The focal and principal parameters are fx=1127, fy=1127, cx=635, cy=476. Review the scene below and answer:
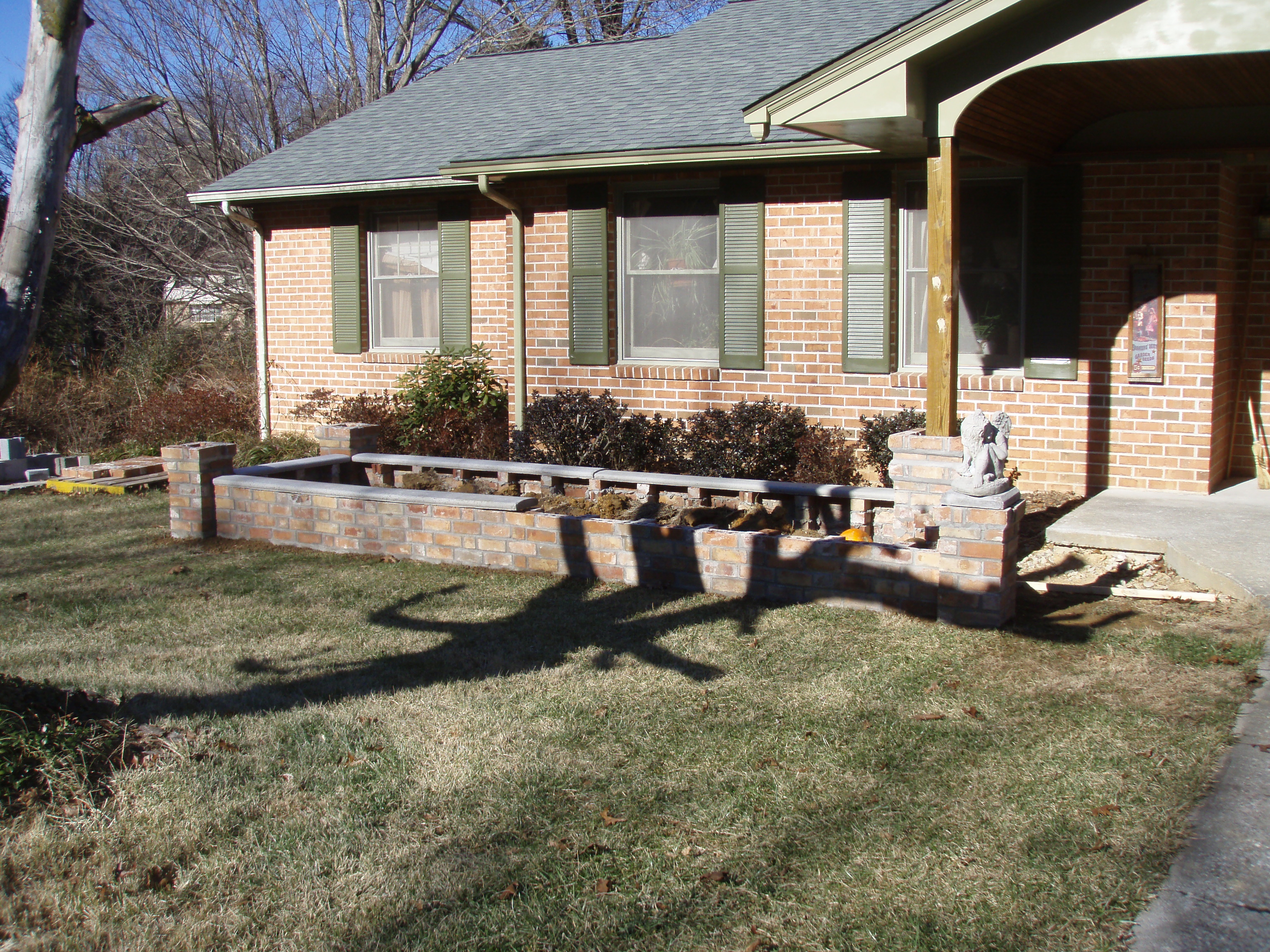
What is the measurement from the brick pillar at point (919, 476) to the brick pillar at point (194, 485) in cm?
477

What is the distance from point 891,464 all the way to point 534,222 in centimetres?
552

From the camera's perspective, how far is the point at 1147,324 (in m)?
8.64

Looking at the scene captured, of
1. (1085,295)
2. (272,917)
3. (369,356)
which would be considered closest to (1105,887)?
(272,917)

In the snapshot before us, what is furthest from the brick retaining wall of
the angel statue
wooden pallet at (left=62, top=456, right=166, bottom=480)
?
wooden pallet at (left=62, top=456, right=166, bottom=480)

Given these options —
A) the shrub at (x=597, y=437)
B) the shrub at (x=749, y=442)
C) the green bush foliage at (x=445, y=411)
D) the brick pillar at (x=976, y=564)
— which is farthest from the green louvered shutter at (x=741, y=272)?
the brick pillar at (x=976, y=564)

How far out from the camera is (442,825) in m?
3.67

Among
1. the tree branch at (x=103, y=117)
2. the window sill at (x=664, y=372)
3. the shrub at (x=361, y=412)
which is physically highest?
the tree branch at (x=103, y=117)

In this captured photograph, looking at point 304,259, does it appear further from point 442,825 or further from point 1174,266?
point 442,825

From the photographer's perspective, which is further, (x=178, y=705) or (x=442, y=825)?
(x=178, y=705)

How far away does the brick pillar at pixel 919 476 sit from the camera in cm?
660

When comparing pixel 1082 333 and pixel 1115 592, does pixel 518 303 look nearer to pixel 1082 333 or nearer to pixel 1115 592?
pixel 1082 333

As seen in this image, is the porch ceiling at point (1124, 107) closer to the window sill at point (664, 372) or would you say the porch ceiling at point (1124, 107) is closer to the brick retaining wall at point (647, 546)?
the brick retaining wall at point (647, 546)

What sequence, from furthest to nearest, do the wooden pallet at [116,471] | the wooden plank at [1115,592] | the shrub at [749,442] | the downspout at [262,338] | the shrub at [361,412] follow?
the downspout at [262,338] → the shrub at [361,412] → the wooden pallet at [116,471] → the shrub at [749,442] → the wooden plank at [1115,592]

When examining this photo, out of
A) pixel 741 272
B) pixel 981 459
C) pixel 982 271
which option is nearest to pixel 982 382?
pixel 982 271
